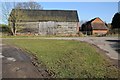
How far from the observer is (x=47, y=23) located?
190ft

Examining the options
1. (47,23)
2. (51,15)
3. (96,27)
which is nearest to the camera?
(47,23)

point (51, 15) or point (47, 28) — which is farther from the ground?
point (51, 15)

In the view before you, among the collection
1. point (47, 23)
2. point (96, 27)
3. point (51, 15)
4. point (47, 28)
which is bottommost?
point (47, 28)

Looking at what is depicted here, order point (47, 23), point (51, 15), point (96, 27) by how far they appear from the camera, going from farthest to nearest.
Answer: point (96, 27) < point (51, 15) < point (47, 23)

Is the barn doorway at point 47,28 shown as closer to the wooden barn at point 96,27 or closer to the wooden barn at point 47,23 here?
the wooden barn at point 47,23

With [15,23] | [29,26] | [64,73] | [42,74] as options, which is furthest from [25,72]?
[29,26]

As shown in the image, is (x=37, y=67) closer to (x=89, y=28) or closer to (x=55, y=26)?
(x=55, y=26)

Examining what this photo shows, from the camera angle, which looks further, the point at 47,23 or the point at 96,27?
the point at 96,27

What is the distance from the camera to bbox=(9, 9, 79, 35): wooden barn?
5712cm

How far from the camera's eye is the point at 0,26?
58.3m

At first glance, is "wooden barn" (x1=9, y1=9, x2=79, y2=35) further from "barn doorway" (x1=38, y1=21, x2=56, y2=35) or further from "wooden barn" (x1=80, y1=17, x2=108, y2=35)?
"wooden barn" (x1=80, y1=17, x2=108, y2=35)

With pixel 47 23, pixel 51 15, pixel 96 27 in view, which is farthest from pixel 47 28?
pixel 96 27

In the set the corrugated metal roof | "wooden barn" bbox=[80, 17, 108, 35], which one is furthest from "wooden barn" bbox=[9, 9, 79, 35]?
"wooden barn" bbox=[80, 17, 108, 35]

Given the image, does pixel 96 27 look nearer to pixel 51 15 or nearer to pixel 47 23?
pixel 51 15
